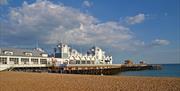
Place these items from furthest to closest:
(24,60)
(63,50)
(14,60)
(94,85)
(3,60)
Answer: (63,50), (24,60), (14,60), (3,60), (94,85)

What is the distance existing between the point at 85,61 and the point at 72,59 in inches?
277

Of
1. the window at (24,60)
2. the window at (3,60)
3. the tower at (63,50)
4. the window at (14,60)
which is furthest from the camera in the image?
the tower at (63,50)

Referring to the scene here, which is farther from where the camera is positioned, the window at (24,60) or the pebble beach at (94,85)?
the window at (24,60)

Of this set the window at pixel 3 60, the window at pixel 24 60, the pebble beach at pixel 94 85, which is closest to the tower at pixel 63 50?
the window at pixel 24 60

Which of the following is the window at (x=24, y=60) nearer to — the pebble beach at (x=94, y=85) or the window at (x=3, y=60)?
the window at (x=3, y=60)

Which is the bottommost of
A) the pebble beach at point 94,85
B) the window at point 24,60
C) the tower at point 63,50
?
the pebble beach at point 94,85

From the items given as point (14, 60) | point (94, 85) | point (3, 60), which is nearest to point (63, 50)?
point (14, 60)

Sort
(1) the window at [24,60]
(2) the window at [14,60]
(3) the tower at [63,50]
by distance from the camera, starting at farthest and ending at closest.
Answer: (3) the tower at [63,50], (1) the window at [24,60], (2) the window at [14,60]

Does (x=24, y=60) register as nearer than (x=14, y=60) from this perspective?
No

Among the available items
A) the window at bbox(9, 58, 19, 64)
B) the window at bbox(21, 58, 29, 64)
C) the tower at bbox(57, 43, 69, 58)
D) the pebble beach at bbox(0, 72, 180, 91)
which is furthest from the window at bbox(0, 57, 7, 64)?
the pebble beach at bbox(0, 72, 180, 91)

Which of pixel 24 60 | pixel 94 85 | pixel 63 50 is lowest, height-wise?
pixel 94 85

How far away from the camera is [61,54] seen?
70938 millimetres

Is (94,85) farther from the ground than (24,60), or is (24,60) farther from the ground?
(24,60)

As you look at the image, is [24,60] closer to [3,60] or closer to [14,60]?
[14,60]
